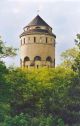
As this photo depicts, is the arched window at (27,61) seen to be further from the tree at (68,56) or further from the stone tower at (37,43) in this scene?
the tree at (68,56)

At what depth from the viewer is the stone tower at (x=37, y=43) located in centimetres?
11556

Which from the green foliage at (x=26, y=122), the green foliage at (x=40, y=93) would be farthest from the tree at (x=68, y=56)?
the green foliage at (x=26, y=122)

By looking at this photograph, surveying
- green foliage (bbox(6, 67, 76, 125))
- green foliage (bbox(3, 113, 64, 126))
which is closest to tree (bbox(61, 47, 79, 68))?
green foliage (bbox(6, 67, 76, 125))

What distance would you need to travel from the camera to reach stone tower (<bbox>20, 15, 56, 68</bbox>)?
116 meters

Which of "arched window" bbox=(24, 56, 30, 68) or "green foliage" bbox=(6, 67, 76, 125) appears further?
"arched window" bbox=(24, 56, 30, 68)

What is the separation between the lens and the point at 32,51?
11600 centimetres

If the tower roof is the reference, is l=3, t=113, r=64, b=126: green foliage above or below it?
below

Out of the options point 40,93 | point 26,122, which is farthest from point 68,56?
point 26,122

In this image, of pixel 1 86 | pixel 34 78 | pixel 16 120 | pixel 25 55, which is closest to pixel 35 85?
pixel 34 78

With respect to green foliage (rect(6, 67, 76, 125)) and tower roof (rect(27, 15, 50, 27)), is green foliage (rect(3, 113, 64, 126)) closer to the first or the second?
green foliage (rect(6, 67, 76, 125))

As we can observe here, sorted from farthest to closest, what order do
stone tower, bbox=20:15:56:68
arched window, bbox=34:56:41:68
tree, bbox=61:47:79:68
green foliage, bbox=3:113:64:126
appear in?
stone tower, bbox=20:15:56:68, arched window, bbox=34:56:41:68, tree, bbox=61:47:79:68, green foliage, bbox=3:113:64:126

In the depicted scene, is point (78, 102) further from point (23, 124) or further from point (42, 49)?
point (42, 49)

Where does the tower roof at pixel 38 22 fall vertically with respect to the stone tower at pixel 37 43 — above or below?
above

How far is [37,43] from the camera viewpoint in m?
119
